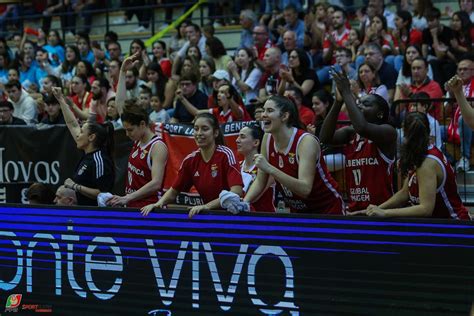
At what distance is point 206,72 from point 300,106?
2802mm

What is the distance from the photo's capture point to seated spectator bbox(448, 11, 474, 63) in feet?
45.6

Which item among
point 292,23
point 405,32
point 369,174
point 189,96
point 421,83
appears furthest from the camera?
point 292,23

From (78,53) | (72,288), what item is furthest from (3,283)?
(78,53)

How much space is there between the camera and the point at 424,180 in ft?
23.7

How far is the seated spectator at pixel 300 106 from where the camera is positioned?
1187cm

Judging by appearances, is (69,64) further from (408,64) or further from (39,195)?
(39,195)

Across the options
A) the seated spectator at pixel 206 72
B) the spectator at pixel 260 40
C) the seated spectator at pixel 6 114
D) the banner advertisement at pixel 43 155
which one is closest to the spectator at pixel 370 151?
Result: the banner advertisement at pixel 43 155

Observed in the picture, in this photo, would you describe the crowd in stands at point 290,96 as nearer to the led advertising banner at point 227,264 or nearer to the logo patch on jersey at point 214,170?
the logo patch on jersey at point 214,170

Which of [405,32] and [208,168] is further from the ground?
[405,32]

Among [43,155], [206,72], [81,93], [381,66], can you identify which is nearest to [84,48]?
[81,93]

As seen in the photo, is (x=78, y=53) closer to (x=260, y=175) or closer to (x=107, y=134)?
(x=107, y=134)

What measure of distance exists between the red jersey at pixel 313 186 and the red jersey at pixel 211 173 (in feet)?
1.46

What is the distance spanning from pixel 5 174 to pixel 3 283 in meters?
4.76

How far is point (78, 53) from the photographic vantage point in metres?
17.9
